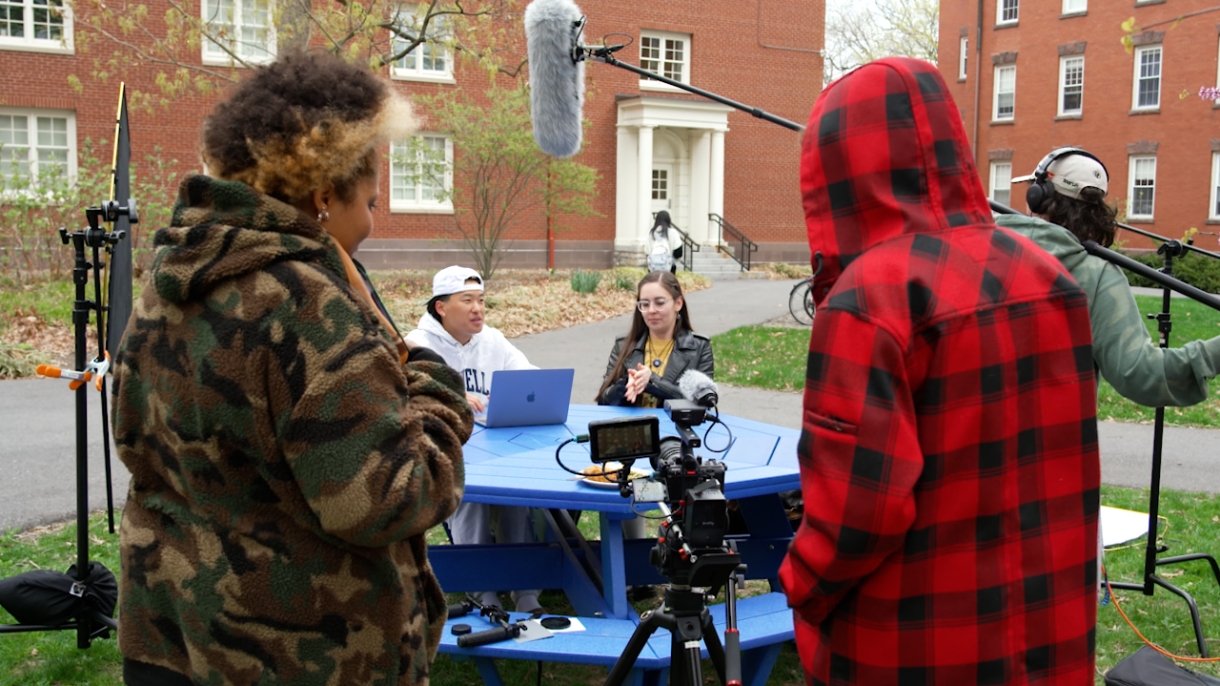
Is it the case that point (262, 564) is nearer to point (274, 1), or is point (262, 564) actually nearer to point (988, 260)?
point (988, 260)

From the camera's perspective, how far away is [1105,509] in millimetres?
6102

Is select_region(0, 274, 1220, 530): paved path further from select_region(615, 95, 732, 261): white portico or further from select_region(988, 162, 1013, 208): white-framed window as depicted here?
select_region(988, 162, 1013, 208): white-framed window

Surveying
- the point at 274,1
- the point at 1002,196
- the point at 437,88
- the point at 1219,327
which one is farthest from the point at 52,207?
the point at 1002,196

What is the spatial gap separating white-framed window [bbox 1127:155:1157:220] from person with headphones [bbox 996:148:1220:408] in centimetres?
2995

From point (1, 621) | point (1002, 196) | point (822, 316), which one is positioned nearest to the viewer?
point (822, 316)

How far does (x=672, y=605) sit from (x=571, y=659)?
3.06 feet

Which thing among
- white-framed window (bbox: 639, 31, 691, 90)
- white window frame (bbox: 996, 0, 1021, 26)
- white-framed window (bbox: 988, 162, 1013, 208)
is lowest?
white-framed window (bbox: 988, 162, 1013, 208)

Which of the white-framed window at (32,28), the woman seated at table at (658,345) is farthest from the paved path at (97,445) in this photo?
the white-framed window at (32,28)

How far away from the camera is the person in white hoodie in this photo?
485 cm

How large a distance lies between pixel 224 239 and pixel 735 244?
2794cm

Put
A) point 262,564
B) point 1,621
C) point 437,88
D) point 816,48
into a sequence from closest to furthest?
point 262,564, point 1,621, point 437,88, point 816,48

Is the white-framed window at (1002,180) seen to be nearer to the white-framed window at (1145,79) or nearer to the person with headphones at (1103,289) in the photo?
the white-framed window at (1145,79)

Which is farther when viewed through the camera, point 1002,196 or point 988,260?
point 1002,196

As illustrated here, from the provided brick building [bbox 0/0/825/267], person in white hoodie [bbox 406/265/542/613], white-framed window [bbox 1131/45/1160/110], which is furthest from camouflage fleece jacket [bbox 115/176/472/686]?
white-framed window [bbox 1131/45/1160/110]
